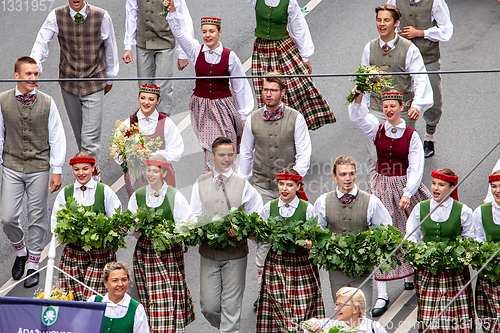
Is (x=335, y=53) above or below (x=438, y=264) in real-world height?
above

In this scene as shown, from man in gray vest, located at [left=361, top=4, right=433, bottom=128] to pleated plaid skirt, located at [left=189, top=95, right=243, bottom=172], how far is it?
138 centimetres

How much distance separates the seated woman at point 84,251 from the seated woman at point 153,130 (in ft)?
1.11

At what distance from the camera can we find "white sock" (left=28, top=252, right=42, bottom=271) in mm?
9652

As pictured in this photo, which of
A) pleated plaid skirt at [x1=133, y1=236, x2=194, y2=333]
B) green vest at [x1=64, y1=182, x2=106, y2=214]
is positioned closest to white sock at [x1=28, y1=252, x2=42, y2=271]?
green vest at [x1=64, y1=182, x2=106, y2=214]

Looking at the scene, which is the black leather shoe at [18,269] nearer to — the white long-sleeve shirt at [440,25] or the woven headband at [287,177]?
the woven headband at [287,177]

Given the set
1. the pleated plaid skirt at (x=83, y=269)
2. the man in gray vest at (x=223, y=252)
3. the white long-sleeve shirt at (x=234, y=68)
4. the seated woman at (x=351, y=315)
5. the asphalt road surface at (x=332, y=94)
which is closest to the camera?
the seated woman at (x=351, y=315)

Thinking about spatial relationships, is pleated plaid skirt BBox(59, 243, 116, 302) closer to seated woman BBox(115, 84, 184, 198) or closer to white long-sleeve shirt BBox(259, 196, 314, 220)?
seated woman BBox(115, 84, 184, 198)

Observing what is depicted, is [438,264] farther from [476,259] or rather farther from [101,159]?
[101,159]

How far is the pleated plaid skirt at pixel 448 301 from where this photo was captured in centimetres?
819

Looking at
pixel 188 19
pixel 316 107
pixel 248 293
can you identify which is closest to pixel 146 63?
pixel 188 19

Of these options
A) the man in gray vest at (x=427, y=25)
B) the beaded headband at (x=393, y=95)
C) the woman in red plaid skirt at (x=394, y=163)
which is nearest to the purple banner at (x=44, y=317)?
the woman in red plaid skirt at (x=394, y=163)

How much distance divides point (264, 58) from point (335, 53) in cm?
257

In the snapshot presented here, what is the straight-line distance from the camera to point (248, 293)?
9.60 meters

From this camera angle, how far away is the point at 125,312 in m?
7.78
